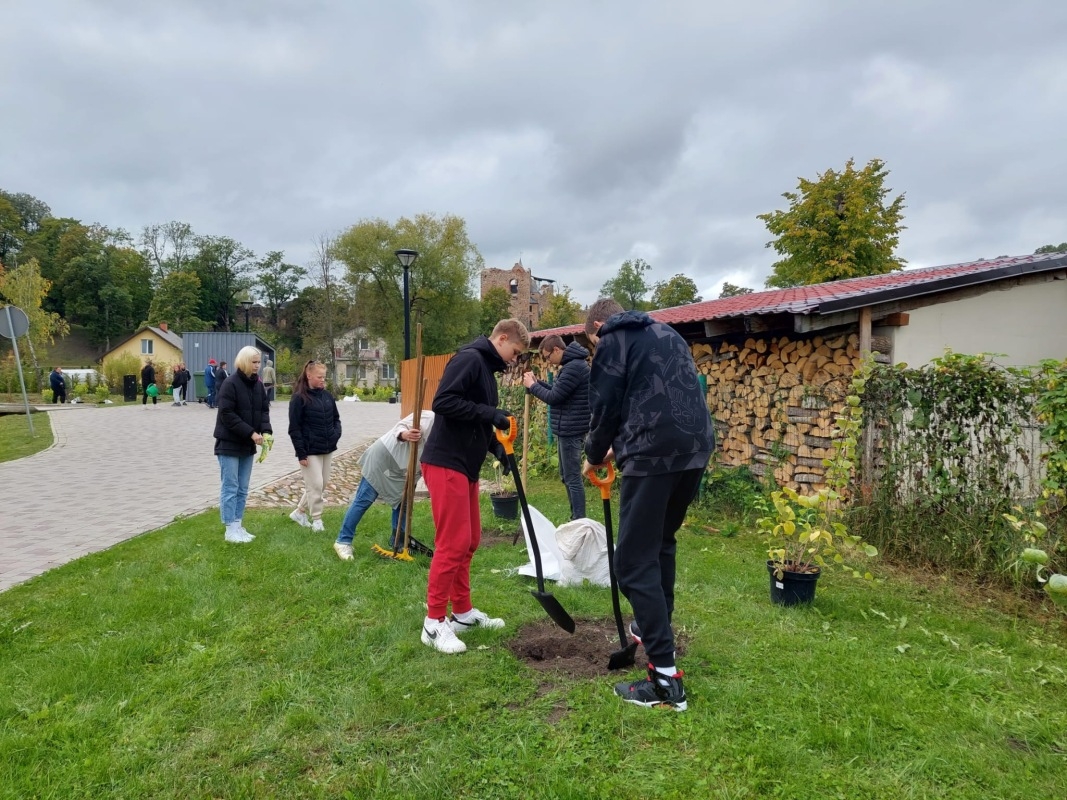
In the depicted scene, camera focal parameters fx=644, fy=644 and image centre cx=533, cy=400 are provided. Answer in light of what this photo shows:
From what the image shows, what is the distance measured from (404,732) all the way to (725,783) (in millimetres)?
1294

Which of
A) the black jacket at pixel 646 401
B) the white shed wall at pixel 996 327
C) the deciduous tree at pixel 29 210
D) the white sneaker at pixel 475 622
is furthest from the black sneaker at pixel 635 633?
the deciduous tree at pixel 29 210

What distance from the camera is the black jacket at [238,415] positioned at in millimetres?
5754

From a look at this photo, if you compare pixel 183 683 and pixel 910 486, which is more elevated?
pixel 910 486


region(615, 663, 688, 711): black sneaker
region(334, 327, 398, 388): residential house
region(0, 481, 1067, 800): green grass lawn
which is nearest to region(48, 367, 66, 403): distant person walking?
region(334, 327, 398, 388): residential house

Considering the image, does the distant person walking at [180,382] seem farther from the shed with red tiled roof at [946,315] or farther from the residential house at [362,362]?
the residential house at [362,362]

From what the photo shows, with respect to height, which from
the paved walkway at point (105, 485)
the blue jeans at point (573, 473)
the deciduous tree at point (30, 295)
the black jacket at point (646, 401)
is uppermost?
the deciduous tree at point (30, 295)

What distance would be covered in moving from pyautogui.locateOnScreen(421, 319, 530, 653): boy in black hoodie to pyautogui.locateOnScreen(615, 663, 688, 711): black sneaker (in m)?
1.01

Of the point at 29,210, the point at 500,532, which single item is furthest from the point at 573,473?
the point at 29,210

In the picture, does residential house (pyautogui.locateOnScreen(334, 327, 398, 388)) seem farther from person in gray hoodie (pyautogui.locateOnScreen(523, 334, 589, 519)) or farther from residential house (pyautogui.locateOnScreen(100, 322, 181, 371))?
person in gray hoodie (pyautogui.locateOnScreen(523, 334, 589, 519))

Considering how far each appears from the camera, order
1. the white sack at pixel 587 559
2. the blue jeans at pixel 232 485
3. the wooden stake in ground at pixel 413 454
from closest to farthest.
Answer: the wooden stake in ground at pixel 413 454
the white sack at pixel 587 559
the blue jeans at pixel 232 485

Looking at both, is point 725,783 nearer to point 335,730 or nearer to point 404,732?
point 404,732

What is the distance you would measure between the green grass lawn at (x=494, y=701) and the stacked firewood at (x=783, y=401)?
236 centimetres

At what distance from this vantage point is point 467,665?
3.30 m

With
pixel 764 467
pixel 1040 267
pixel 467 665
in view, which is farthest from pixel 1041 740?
pixel 1040 267
